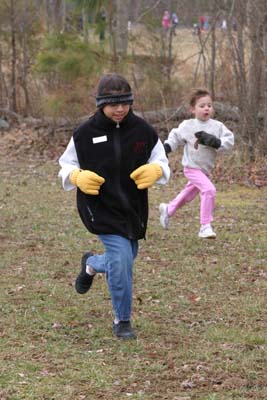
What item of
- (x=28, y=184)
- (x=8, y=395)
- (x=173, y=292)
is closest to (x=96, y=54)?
(x=28, y=184)

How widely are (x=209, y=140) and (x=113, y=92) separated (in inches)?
148

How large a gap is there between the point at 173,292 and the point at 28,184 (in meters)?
7.59

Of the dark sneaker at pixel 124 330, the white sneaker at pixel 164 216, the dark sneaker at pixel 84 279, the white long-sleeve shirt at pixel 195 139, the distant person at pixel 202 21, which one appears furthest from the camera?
the distant person at pixel 202 21

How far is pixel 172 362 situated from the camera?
5812 mm

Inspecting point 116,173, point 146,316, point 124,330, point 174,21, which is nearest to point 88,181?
point 116,173

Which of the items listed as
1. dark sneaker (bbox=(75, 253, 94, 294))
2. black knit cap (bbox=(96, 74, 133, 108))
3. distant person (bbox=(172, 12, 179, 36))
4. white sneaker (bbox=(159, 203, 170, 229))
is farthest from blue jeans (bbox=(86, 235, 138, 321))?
distant person (bbox=(172, 12, 179, 36))

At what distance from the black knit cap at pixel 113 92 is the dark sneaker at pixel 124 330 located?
1574 mm

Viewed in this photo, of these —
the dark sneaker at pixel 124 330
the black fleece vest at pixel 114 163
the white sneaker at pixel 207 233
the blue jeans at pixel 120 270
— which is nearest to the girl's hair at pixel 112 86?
the black fleece vest at pixel 114 163

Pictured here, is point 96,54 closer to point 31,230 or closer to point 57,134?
point 57,134

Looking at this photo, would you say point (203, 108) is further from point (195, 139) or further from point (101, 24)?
point (101, 24)

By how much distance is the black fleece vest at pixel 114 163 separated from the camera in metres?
6.23

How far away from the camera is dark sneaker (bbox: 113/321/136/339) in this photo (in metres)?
6.36

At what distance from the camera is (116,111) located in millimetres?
6137

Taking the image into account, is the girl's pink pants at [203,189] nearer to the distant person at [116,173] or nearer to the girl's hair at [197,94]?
the girl's hair at [197,94]
